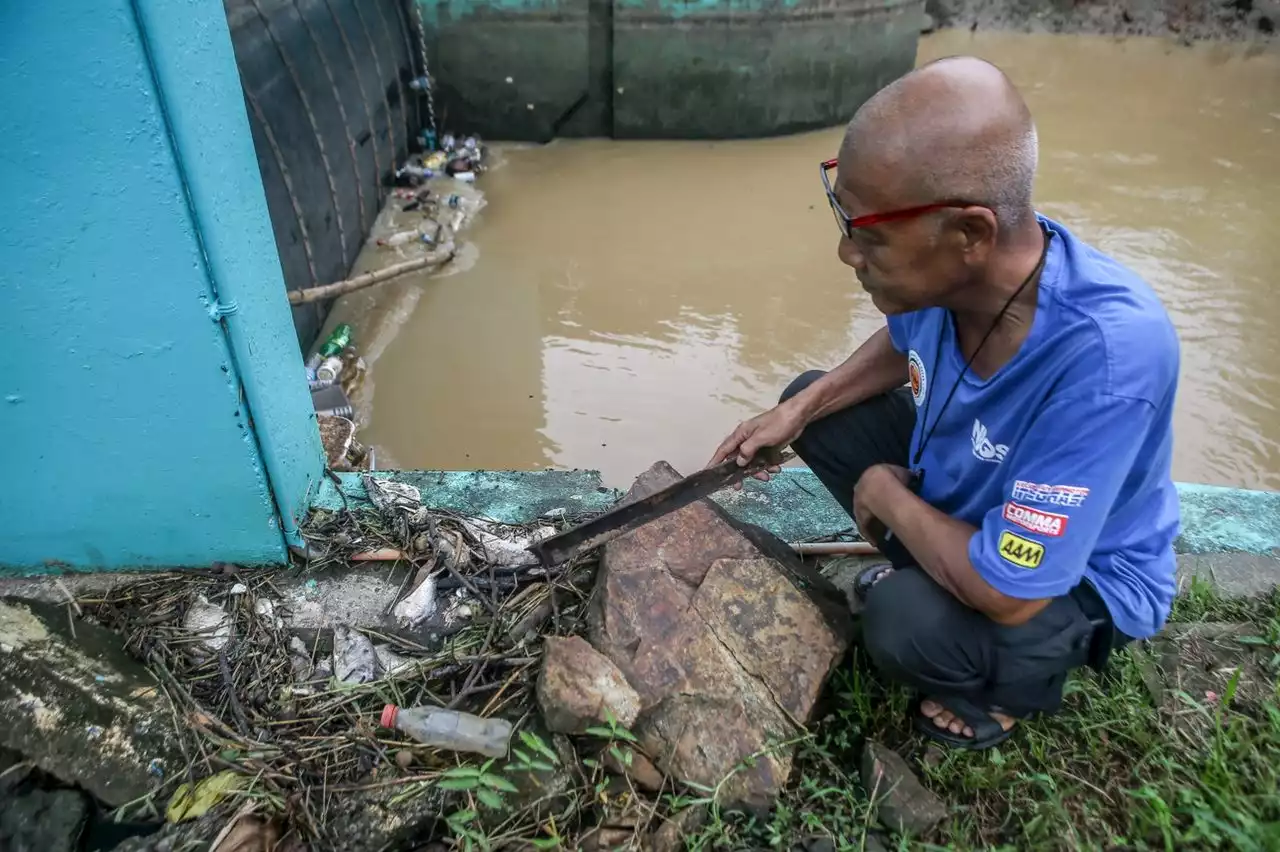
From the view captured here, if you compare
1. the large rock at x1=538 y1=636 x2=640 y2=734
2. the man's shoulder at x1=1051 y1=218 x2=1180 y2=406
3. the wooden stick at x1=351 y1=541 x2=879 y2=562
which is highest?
the man's shoulder at x1=1051 y1=218 x2=1180 y2=406

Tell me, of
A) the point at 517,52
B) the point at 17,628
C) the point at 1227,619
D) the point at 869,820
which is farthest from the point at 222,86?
the point at 517,52

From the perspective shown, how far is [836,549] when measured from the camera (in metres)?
2.52

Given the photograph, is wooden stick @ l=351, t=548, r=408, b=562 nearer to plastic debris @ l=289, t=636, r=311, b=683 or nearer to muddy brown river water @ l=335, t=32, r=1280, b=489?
plastic debris @ l=289, t=636, r=311, b=683

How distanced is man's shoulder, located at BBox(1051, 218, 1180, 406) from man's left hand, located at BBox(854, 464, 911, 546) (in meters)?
0.54

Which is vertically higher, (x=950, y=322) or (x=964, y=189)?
(x=964, y=189)

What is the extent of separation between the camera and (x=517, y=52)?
6969 millimetres

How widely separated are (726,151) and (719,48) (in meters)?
0.84

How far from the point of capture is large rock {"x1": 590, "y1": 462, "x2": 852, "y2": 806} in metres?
1.89

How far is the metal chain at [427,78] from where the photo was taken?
266 inches

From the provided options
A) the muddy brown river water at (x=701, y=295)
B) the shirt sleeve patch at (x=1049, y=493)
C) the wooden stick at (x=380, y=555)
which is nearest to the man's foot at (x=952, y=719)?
the shirt sleeve patch at (x=1049, y=493)

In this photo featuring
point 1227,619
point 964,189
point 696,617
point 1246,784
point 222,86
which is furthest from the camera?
point 1227,619

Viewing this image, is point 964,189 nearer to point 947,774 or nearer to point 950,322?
point 950,322

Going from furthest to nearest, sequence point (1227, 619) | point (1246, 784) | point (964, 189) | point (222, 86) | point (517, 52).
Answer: point (517, 52), point (1227, 619), point (222, 86), point (1246, 784), point (964, 189)

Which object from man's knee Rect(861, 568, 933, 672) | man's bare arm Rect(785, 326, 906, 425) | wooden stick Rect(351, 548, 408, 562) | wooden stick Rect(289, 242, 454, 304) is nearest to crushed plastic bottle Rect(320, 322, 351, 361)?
wooden stick Rect(289, 242, 454, 304)
